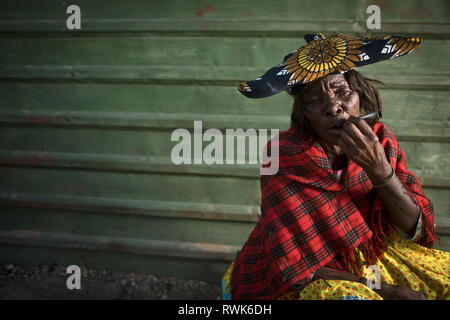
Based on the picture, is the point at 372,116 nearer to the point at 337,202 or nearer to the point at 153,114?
the point at 337,202

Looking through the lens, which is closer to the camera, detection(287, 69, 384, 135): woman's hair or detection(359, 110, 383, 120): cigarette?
detection(359, 110, 383, 120): cigarette

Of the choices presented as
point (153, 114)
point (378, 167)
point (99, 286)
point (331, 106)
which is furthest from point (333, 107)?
point (99, 286)

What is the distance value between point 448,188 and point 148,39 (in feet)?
8.54

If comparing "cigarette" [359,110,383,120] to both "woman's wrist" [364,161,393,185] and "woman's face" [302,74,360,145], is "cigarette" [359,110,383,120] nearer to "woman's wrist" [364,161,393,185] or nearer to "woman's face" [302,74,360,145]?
"woman's face" [302,74,360,145]

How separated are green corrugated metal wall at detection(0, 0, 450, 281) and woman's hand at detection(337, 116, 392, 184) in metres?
1.26

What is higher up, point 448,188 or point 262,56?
point 262,56

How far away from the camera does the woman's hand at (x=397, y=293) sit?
152 centimetres

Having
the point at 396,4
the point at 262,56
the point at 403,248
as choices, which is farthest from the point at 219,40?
the point at 403,248

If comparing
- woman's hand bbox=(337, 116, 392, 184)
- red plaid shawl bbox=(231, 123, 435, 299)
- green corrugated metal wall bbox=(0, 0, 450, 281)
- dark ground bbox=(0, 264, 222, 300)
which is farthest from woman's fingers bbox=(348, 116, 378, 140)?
dark ground bbox=(0, 264, 222, 300)

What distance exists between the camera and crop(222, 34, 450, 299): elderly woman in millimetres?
1570

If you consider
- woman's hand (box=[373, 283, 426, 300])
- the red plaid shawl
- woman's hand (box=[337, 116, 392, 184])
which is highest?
woman's hand (box=[337, 116, 392, 184])

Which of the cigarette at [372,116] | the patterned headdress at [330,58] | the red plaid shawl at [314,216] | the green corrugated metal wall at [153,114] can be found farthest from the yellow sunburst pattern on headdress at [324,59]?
the green corrugated metal wall at [153,114]

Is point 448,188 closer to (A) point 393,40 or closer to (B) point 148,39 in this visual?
(A) point 393,40

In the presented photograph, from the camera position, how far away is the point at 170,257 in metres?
3.18
